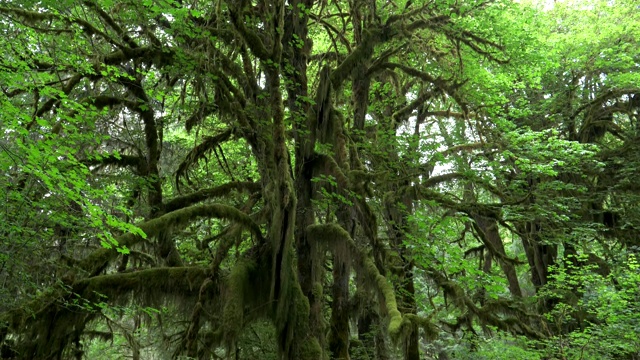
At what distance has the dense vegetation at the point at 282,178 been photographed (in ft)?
17.7

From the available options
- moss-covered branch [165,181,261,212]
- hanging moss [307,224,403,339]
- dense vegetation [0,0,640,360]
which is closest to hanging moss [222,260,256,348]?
dense vegetation [0,0,640,360]

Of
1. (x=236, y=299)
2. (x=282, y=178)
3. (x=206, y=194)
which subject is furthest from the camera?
(x=206, y=194)

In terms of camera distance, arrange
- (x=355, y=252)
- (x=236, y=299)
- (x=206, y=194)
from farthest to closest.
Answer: (x=206, y=194), (x=355, y=252), (x=236, y=299)

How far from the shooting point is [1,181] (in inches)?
209

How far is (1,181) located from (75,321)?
5.92ft

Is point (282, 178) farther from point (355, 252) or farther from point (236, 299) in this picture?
point (355, 252)

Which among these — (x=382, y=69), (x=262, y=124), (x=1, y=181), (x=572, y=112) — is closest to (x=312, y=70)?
(x=382, y=69)

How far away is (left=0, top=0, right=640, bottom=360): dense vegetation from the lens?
17.7 feet

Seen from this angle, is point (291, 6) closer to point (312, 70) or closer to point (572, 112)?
point (312, 70)

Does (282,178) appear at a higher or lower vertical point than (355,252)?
higher

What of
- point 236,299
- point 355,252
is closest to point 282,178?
point 236,299

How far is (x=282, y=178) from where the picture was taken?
19.6 feet

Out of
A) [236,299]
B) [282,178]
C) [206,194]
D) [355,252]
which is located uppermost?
[206,194]

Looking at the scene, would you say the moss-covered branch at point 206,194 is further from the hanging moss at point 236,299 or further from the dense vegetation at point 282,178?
the hanging moss at point 236,299
